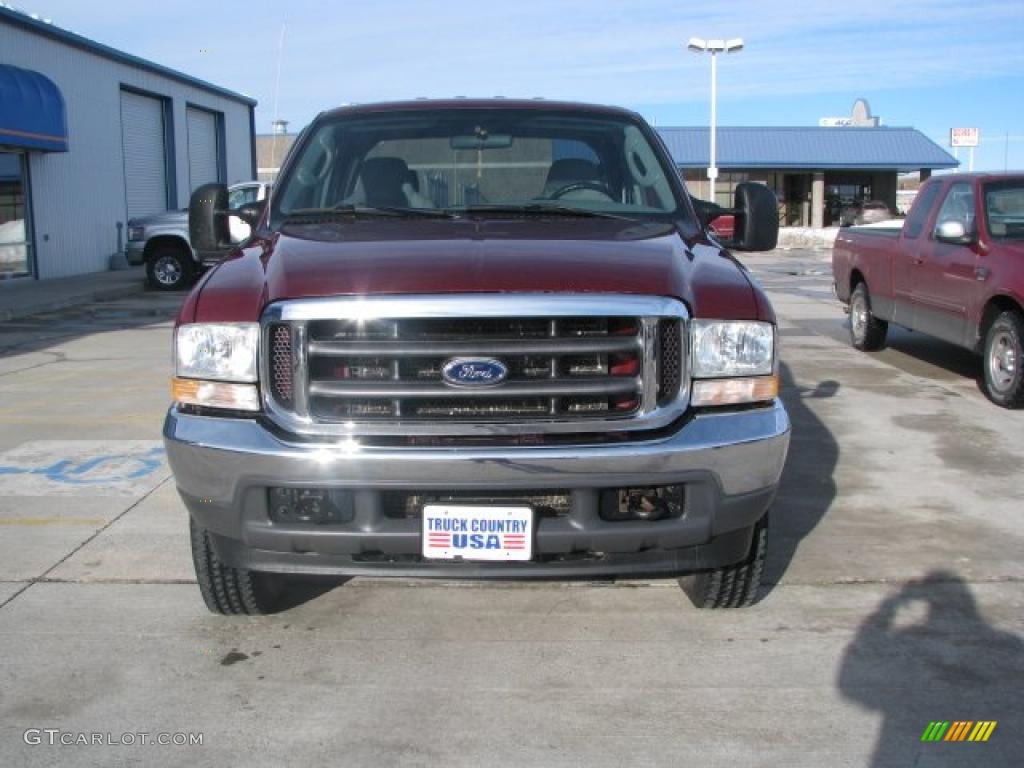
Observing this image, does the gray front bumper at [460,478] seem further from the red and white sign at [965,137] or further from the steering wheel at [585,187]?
the red and white sign at [965,137]

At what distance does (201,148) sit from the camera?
30.4 meters

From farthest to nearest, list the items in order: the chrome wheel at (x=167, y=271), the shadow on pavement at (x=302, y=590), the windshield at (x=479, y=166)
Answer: the chrome wheel at (x=167, y=271) → the windshield at (x=479, y=166) → the shadow on pavement at (x=302, y=590)

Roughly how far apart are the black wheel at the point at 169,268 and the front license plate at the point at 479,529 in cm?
1747

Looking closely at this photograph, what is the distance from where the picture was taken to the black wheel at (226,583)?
3.82 metres

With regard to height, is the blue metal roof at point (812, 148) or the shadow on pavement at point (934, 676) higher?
the blue metal roof at point (812, 148)

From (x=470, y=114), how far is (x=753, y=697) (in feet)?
9.89

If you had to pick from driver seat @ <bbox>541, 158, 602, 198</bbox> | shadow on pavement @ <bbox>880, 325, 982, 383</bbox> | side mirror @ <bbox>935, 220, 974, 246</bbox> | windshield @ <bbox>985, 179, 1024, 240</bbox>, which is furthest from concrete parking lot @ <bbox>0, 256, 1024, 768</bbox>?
shadow on pavement @ <bbox>880, 325, 982, 383</bbox>

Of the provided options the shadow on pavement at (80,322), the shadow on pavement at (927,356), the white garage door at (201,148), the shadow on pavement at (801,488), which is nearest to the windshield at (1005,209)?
the shadow on pavement at (927,356)

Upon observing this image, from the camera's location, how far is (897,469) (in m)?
6.31

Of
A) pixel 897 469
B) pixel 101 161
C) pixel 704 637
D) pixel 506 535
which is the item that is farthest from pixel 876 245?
pixel 101 161

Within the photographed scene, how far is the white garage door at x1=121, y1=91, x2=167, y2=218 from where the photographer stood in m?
25.4

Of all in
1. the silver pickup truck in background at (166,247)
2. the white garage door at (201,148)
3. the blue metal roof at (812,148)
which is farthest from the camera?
the blue metal roof at (812,148)

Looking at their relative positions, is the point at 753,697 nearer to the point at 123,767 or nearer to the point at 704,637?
the point at 704,637

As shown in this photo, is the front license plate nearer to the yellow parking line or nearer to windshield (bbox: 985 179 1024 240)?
the yellow parking line
